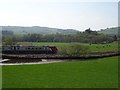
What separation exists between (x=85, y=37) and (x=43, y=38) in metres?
19.6

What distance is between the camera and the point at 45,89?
14.1 metres

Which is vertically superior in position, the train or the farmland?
the train

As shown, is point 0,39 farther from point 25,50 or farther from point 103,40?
point 103,40

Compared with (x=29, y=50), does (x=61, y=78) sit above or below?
below

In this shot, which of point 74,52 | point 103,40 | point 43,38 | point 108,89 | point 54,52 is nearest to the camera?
point 108,89

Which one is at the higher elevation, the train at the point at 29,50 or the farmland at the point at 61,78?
the train at the point at 29,50

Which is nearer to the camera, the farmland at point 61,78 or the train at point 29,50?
the farmland at point 61,78

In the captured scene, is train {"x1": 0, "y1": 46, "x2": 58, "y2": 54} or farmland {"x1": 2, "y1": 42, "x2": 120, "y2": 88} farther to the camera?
train {"x1": 0, "y1": 46, "x2": 58, "y2": 54}

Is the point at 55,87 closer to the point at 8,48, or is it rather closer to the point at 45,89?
the point at 45,89

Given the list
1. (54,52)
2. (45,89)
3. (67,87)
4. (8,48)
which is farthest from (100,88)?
(8,48)

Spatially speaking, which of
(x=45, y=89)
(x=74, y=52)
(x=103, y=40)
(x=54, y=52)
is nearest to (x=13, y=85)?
(x=45, y=89)

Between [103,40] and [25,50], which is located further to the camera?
[103,40]

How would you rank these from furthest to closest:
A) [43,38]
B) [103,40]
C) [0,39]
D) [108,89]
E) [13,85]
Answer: [43,38] < [103,40] < [0,39] < [13,85] < [108,89]

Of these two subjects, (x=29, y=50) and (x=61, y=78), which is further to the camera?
(x=29, y=50)
